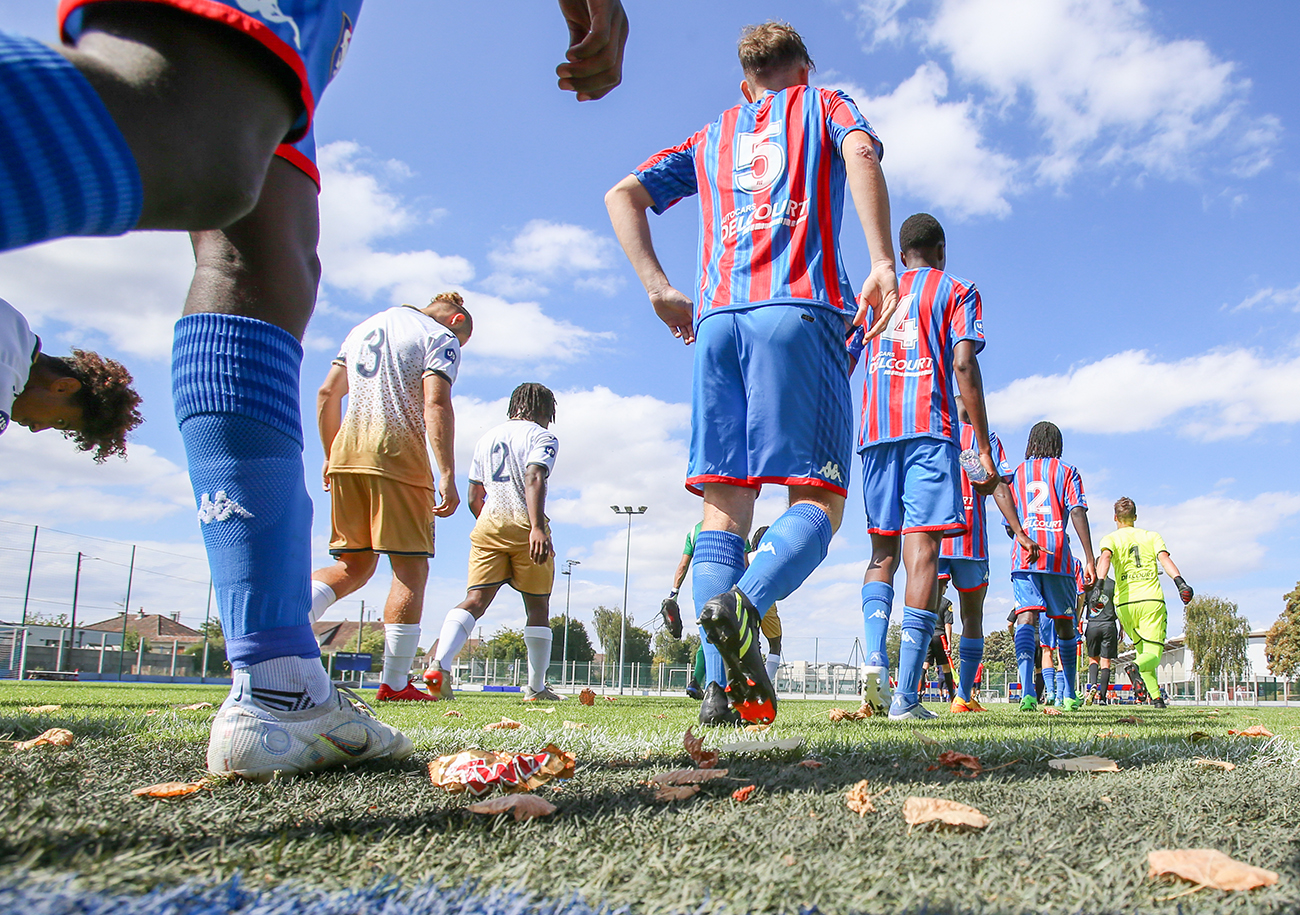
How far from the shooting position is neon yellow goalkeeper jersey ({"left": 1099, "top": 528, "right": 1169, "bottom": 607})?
10.5 metres

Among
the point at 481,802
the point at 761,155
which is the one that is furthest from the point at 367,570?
the point at 481,802

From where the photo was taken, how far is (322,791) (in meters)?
1.48

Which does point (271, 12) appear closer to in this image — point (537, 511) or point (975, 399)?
point (975, 399)

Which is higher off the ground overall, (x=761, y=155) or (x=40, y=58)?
(x=761, y=155)

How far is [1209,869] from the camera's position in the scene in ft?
3.36

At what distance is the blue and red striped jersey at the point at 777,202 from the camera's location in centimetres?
347

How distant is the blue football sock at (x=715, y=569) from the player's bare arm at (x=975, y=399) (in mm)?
2678

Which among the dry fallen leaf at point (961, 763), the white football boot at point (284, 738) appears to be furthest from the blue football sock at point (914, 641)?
the white football boot at point (284, 738)

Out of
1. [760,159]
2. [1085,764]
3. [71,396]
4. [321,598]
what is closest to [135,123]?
[1085,764]

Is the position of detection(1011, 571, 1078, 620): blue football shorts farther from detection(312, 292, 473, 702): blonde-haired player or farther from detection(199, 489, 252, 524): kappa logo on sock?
detection(199, 489, 252, 524): kappa logo on sock

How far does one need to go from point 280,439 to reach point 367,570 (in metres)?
4.14

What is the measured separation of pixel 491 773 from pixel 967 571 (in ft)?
21.2

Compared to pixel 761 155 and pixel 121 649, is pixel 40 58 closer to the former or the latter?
pixel 761 155

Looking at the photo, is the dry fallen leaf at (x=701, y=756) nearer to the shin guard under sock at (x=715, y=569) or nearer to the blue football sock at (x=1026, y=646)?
the shin guard under sock at (x=715, y=569)
